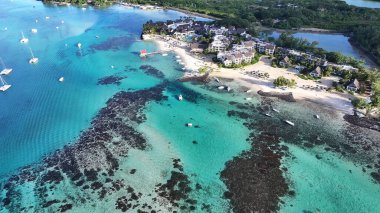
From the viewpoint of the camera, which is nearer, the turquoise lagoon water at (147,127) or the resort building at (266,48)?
the turquoise lagoon water at (147,127)

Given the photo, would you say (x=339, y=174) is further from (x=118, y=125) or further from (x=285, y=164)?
(x=118, y=125)

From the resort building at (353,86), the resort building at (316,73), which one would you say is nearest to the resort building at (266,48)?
the resort building at (316,73)

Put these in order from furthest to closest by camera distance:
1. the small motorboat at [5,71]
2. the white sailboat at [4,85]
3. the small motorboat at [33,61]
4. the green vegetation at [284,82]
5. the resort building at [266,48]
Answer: the resort building at [266,48] → the small motorboat at [33,61] → the small motorboat at [5,71] → the white sailboat at [4,85] → the green vegetation at [284,82]

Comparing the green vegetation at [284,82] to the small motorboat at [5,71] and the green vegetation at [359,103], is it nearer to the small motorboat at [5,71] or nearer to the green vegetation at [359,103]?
the green vegetation at [359,103]

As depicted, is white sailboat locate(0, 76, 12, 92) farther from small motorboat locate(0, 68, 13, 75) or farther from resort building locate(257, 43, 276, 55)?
resort building locate(257, 43, 276, 55)

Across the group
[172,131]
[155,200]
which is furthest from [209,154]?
[155,200]

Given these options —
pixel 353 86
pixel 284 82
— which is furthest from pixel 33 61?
pixel 353 86
